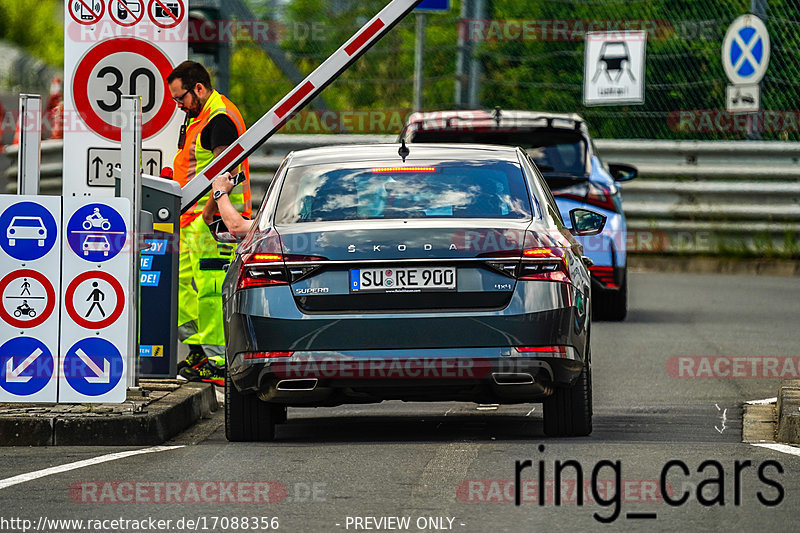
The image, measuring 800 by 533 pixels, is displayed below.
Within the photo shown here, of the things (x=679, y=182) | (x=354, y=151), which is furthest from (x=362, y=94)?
(x=354, y=151)

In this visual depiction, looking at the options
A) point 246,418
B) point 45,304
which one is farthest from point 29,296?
point 246,418

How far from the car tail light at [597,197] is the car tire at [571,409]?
18.7 ft

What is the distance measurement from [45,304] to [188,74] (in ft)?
7.65

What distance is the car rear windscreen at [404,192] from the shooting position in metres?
8.70

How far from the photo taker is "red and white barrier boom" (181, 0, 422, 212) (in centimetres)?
1015

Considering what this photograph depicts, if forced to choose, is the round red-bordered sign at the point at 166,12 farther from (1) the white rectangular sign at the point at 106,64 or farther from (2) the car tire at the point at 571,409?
(2) the car tire at the point at 571,409

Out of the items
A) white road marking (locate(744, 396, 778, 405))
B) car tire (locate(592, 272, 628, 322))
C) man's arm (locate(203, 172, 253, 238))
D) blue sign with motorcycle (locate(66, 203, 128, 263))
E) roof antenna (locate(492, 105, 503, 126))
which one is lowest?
white road marking (locate(744, 396, 778, 405))

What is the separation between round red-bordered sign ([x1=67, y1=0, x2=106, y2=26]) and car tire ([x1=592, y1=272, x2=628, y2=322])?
5.83m

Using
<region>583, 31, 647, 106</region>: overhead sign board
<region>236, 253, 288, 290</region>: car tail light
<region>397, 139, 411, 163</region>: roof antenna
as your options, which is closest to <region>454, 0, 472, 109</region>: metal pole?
<region>583, 31, 647, 106</region>: overhead sign board

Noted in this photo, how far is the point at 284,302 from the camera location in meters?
8.31

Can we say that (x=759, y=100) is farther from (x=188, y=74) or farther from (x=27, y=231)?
(x=27, y=231)

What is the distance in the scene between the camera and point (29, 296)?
29.7 ft

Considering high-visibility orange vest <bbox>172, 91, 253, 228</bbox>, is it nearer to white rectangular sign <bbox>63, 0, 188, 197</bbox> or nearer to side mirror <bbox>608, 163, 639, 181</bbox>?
white rectangular sign <bbox>63, 0, 188, 197</bbox>

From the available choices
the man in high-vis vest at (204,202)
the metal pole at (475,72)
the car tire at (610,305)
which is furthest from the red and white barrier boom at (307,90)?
the metal pole at (475,72)
